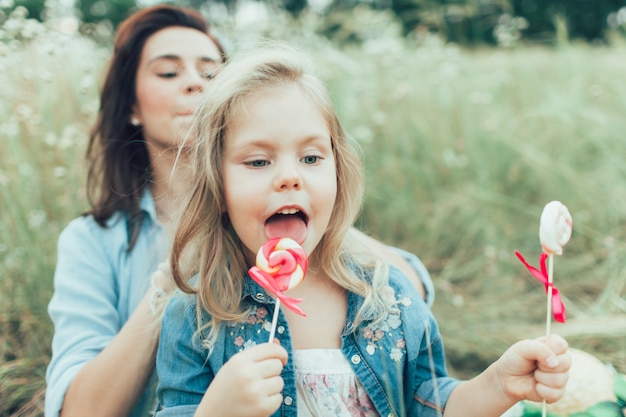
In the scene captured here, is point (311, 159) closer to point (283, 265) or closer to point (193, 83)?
point (283, 265)

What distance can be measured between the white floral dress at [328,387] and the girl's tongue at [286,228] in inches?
12.0

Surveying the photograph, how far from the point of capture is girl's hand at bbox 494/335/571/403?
117cm

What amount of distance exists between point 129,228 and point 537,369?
1.32m

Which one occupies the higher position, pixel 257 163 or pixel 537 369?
pixel 257 163

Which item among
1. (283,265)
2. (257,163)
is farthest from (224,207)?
(283,265)

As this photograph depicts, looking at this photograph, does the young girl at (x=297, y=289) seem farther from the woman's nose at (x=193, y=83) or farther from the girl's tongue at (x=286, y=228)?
the woman's nose at (x=193, y=83)

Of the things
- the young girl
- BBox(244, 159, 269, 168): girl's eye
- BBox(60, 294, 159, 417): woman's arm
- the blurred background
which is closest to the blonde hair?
the young girl

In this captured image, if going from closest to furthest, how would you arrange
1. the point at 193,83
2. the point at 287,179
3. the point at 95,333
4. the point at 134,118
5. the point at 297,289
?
the point at 287,179 → the point at 297,289 → the point at 95,333 → the point at 193,83 → the point at 134,118

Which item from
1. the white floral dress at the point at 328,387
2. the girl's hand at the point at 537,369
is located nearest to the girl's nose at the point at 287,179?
the white floral dress at the point at 328,387

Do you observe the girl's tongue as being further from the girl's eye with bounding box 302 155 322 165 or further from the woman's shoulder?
the woman's shoulder

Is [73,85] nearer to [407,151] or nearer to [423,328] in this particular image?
[407,151]

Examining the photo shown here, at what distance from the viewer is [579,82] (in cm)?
422

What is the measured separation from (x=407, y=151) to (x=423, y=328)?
2057 mm

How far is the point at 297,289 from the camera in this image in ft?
5.03
